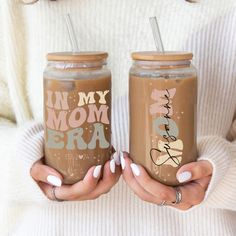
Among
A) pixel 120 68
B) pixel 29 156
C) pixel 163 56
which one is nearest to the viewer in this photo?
pixel 163 56

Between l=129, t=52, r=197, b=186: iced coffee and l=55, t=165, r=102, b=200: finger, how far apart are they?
0.07 metres

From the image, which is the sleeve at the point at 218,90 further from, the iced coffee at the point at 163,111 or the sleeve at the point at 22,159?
the sleeve at the point at 22,159

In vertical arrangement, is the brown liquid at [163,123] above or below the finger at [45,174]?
above

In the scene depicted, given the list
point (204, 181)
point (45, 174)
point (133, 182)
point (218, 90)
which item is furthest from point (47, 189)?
point (218, 90)

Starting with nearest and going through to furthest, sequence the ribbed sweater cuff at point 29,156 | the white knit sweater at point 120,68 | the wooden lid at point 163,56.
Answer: the wooden lid at point 163,56 → the ribbed sweater cuff at point 29,156 → the white knit sweater at point 120,68

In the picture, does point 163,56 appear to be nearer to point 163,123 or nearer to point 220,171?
point 163,123

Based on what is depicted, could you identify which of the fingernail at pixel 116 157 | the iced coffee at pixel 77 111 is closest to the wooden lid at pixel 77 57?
the iced coffee at pixel 77 111

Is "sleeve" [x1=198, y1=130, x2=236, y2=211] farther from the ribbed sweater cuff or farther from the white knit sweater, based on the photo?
the ribbed sweater cuff

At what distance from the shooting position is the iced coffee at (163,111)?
2.76 ft

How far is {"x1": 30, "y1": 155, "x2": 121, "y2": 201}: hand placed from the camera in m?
0.88

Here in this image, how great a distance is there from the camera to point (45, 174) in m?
0.91

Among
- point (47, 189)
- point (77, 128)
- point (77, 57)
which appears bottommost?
point (47, 189)

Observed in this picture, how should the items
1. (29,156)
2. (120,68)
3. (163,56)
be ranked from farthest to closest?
1. (120,68)
2. (29,156)
3. (163,56)

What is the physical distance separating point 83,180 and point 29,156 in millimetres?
113
